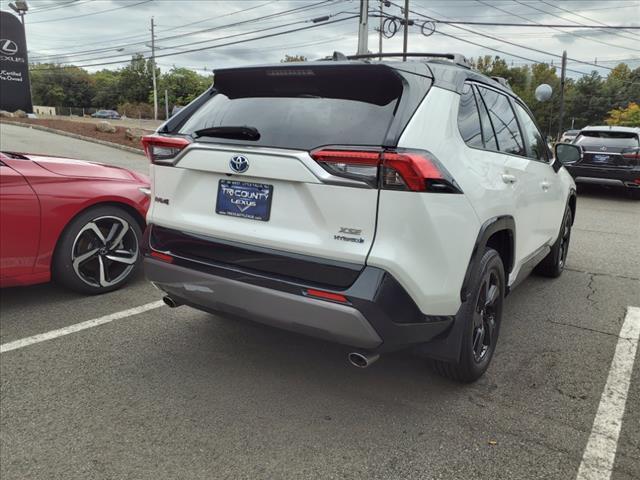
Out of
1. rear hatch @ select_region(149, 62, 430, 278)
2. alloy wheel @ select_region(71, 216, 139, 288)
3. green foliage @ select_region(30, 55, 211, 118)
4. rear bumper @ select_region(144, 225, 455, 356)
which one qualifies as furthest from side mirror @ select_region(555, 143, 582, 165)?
green foliage @ select_region(30, 55, 211, 118)

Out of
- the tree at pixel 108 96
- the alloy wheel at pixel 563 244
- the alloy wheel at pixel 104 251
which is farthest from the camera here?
the tree at pixel 108 96

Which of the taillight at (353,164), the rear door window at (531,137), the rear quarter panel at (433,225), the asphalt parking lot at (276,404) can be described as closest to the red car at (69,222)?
the asphalt parking lot at (276,404)

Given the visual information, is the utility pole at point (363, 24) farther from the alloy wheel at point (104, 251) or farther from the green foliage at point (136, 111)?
the green foliage at point (136, 111)

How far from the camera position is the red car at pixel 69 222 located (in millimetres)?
3953

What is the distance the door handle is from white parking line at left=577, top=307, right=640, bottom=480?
1.34 metres

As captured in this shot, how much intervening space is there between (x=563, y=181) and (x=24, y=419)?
15.2 feet

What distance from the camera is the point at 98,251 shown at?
14.6 feet

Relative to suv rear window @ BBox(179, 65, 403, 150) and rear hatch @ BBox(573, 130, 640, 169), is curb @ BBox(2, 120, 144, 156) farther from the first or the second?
suv rear window @ BBox(179, 65, 403, 150)

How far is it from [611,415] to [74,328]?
349 cm

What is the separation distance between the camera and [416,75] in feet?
8.30

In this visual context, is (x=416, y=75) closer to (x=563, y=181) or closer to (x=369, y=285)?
(x=369, y=285)

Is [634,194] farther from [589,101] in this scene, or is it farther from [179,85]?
[179,85]

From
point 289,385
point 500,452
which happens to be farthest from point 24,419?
point 500,452

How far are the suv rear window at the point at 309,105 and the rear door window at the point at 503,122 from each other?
3.41 ft
